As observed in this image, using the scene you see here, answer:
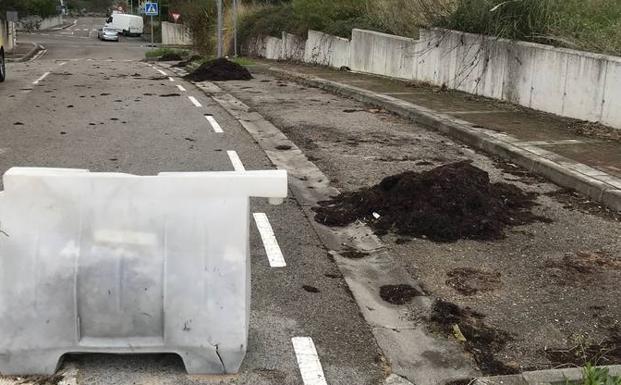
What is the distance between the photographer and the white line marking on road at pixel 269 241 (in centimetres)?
541

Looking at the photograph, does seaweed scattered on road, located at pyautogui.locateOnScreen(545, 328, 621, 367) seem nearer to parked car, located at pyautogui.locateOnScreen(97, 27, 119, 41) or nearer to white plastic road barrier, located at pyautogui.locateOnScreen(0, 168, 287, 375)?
white plastic road barrier, located at pyautogui.locateOnScreen(0, 168, 287, 375)

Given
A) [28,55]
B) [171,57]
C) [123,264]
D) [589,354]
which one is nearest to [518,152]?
[589,354]

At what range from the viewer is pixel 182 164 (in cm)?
862

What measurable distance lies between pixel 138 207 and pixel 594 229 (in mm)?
4446

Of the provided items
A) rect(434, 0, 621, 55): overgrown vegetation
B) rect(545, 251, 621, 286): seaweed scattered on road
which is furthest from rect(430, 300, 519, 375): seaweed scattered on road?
rect(434, 0, 621, 55): overgrown vegetation

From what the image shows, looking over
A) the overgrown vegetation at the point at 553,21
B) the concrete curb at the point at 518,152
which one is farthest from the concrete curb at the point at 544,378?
the overgrown vegetation at the point at 553,21

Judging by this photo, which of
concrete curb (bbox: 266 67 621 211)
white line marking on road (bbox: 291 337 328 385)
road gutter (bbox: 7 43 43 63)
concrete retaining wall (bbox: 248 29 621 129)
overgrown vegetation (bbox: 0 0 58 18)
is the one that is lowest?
white line marking on road (bbox: 291 337 328 385)

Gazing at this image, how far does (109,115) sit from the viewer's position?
42.1ft

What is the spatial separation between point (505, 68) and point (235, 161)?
6.64 meters

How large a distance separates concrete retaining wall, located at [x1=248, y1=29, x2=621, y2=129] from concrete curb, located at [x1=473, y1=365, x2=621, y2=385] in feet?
23.9

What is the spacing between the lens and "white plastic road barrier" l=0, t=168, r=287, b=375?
354cm

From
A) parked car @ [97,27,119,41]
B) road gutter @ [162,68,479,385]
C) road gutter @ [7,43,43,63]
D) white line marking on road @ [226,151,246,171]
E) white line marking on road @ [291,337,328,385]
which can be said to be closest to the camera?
white line marking on road @ [291,337,328,385]

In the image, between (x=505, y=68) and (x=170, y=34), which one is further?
(x=170, y=34)

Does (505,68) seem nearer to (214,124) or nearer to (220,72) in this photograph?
(214,124)
